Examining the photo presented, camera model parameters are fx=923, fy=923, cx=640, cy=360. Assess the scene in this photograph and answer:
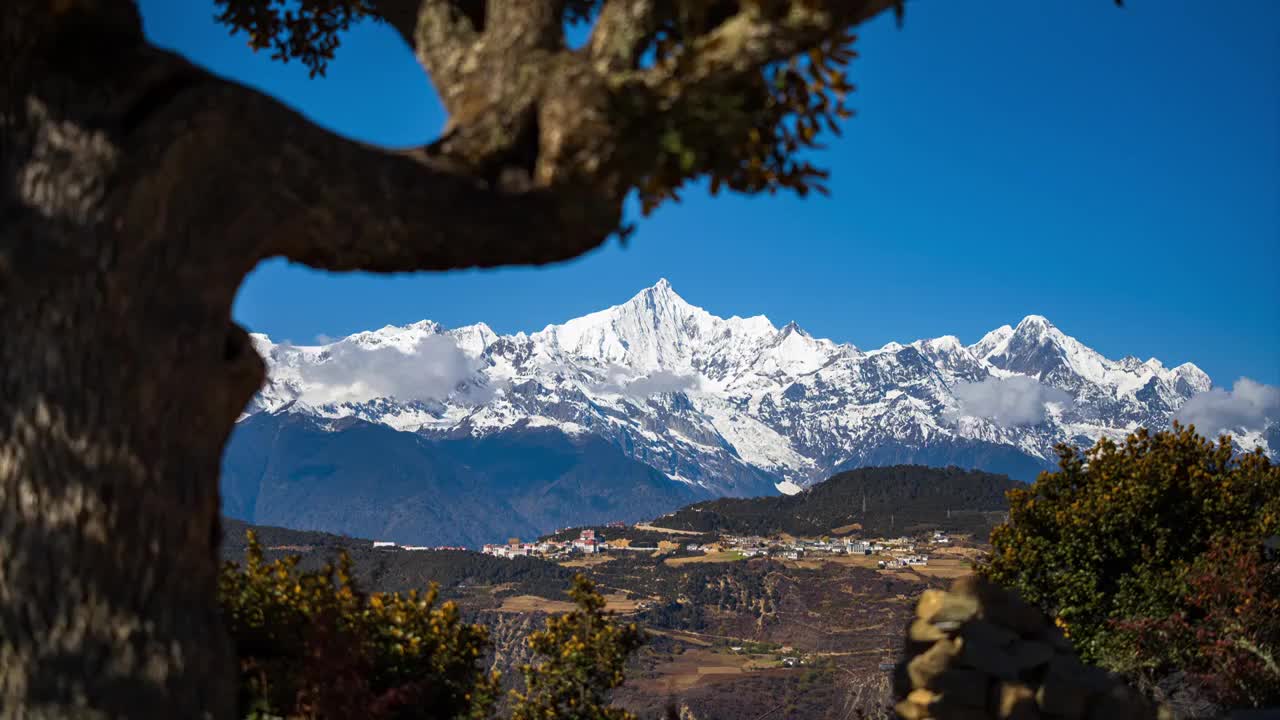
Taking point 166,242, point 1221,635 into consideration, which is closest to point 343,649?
point 166,242

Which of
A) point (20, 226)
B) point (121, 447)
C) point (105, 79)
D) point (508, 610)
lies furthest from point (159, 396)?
point (508, 610)

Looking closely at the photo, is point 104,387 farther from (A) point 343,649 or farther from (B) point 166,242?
(A) point 343,649

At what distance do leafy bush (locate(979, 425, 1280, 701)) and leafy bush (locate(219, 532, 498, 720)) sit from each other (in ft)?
42.0

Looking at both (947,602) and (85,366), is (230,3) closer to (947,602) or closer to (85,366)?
(85,366)

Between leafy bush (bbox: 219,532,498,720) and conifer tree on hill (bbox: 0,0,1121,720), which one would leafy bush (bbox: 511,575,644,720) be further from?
conifer tree on hill (bbox: 0,0,1121,720)

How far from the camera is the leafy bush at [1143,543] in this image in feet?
52.5

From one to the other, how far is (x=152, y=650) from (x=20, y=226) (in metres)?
2.14

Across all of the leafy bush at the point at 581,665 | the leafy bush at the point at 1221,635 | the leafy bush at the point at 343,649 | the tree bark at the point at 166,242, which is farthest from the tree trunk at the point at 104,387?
the leafy bush at the point at 1221,635

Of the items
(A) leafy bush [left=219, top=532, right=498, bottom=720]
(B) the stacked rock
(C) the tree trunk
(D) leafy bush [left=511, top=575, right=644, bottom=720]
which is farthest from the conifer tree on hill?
(D) leafy bush [left=511, top=575, right=644, bottom=720]

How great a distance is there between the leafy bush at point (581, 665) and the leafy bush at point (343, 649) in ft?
3.49

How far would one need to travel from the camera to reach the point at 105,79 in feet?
15.6

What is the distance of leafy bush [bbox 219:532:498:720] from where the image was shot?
6465 millimetres

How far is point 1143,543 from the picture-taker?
18.7 metres

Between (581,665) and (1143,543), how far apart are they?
45.9ft
